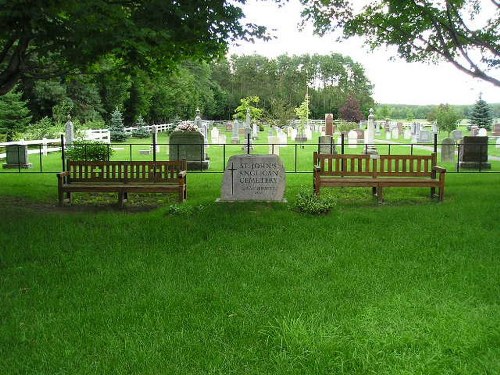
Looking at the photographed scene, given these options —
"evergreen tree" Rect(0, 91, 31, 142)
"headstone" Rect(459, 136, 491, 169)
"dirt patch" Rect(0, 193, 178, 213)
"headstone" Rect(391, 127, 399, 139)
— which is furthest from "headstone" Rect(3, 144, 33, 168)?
"headstone" Rect(391, 127, 399, 139)

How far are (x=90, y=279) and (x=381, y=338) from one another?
9.91 feet

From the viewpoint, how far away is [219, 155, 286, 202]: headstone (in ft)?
32.2

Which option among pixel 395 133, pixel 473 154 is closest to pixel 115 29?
pixel 473 154

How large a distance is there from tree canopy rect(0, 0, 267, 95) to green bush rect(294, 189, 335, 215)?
2854mm

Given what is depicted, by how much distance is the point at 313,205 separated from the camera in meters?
8.59

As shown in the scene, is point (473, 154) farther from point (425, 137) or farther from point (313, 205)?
point (425, 137)

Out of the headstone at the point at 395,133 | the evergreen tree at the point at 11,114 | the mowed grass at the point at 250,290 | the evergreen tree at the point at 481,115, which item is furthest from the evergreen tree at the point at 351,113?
the mowed grass at the point at 250,290

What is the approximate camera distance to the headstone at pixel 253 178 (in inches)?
387

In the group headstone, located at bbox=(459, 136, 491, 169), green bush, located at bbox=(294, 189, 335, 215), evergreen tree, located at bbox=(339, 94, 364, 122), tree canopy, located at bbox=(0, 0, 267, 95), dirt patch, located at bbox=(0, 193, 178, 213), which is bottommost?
dirt patch, located at bbox=(0, 193, 178, 213)

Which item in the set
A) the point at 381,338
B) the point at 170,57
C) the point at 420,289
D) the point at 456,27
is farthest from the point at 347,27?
the point at 381,338

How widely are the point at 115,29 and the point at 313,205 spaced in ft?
13.0

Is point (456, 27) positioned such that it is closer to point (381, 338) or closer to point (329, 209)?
point (329, 209)

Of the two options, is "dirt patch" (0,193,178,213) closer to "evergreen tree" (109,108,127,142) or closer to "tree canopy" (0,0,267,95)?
"tree canopy" (0,0,267,95)

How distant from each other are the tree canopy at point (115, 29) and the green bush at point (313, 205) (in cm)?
285
